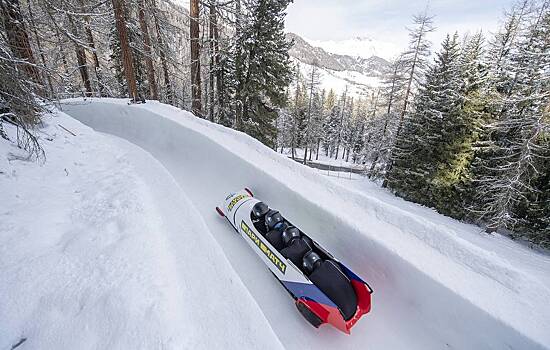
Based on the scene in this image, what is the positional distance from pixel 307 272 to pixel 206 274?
3.50 ft

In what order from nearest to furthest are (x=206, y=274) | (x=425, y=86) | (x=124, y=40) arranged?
1. (x=206, y=274)
2. (x=124, y=40)
3. (x=425, y=86)

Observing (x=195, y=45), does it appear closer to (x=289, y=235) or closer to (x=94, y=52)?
(x=94, y=52)

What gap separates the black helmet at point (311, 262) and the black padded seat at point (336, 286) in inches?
3.4

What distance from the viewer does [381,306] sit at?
8.94 ft

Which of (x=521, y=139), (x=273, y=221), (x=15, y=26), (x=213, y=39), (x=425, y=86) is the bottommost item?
(x=273, y=221)

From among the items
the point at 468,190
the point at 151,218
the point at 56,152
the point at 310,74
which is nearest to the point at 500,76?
Result: the point at 468,190

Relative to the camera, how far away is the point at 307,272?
8.75 ft

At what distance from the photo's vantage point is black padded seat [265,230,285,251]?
3.01 meters

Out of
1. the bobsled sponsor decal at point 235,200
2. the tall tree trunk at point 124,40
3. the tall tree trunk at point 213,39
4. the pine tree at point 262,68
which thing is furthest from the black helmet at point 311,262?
the pine tree at point 262,68

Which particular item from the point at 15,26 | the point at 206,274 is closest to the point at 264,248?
the point at 206,274

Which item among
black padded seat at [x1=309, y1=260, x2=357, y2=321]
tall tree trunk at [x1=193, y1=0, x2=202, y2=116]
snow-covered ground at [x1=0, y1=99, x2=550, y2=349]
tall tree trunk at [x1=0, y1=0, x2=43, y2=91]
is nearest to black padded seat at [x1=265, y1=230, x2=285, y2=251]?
snow-covered ground at [x1=0, y1=99, x2=550, y2=349]

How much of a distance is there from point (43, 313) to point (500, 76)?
19214 millimetres

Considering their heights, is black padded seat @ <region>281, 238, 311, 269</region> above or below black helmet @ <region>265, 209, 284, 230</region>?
below

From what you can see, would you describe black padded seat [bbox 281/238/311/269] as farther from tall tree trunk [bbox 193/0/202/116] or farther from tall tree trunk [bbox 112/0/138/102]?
tall tree trunk [bbox 193/0/202/116]
